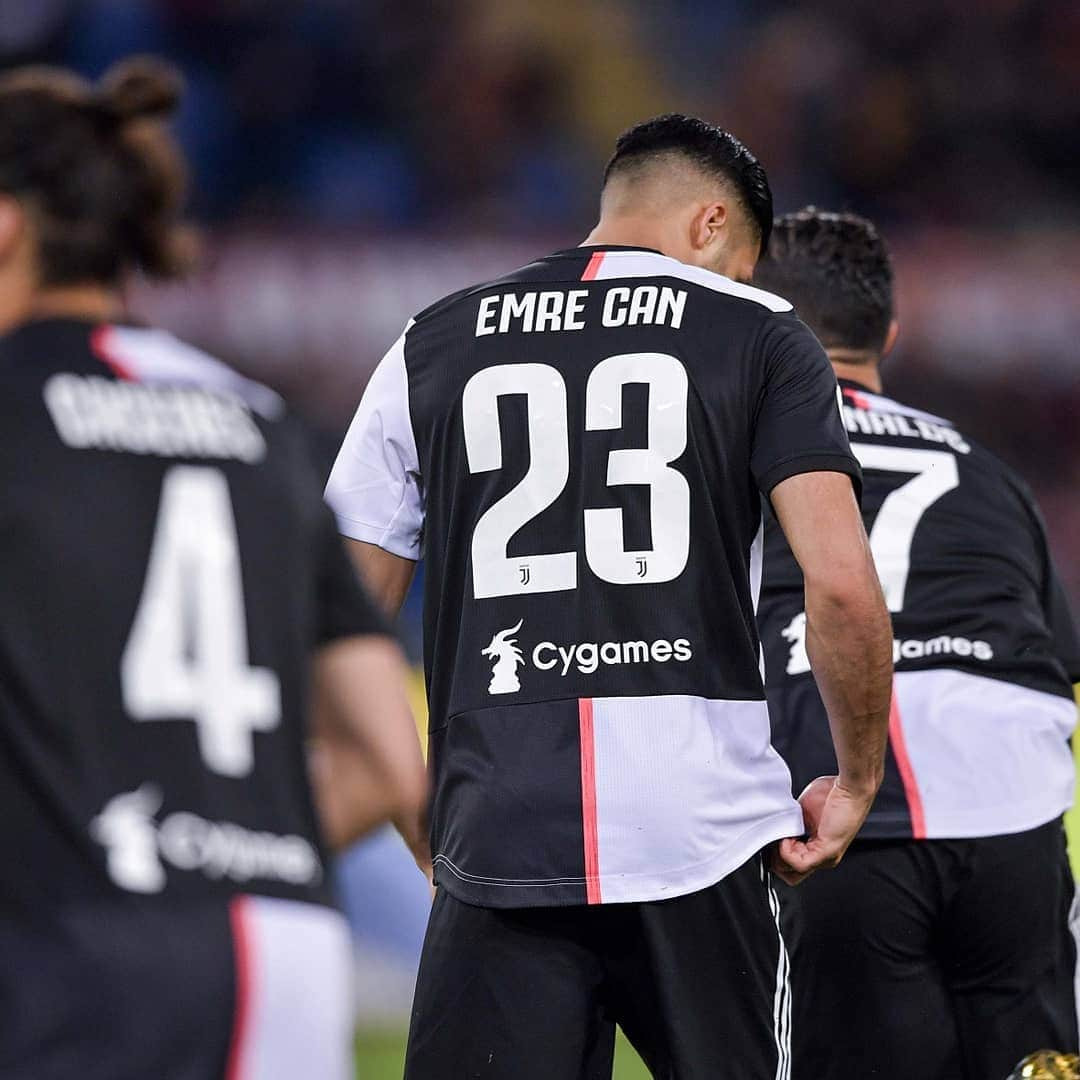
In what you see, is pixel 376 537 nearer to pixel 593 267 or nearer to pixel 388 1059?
pixel 593 267

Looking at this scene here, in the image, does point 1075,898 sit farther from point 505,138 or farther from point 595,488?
point 505,138

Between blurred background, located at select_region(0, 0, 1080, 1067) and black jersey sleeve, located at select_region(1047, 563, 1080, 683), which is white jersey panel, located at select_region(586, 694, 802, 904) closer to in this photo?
black jersey sleeve, located at select_region(1047, 563, 1080, 683)

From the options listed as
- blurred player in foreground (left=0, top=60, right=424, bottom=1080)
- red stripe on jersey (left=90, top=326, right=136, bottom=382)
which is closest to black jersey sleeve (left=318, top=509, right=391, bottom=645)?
blurred player in foreground (left=0, top=60, right=424, bottom=1080)

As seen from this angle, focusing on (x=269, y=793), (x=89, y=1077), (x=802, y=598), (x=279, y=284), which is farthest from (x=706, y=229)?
(x=279, y=284)

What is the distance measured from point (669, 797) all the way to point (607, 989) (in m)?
0.36

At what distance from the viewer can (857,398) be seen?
14.6 feet

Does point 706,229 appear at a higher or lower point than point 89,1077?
higher

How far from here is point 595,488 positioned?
3.40 metres

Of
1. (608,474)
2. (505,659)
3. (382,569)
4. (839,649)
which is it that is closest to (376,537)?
(382,569)

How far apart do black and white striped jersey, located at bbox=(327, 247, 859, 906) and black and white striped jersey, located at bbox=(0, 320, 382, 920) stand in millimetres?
995

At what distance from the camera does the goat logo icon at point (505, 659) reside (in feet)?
11.2

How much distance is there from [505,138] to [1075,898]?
8525mm

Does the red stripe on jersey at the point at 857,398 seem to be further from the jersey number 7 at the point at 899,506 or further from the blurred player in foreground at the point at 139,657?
the blurred player in foreground at the point at 139,657

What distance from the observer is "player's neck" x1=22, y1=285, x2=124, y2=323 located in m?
2.34
